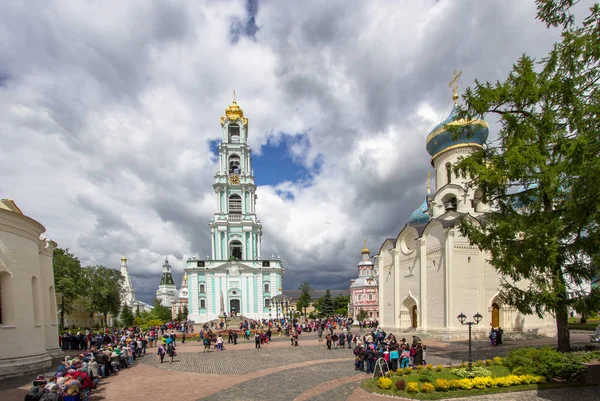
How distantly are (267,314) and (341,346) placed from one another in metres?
38.5

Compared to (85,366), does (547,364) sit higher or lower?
higher

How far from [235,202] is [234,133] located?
1257 centimetres

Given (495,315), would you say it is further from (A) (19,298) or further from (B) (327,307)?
(B) (327,307)

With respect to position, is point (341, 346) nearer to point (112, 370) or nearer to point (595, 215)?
point (112, 370)

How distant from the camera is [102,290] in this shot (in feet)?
155

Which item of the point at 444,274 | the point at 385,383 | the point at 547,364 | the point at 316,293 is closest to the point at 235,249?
the point at 444,274

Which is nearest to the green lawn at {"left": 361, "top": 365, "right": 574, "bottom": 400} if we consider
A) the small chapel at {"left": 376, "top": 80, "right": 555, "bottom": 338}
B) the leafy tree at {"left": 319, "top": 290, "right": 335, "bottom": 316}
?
the small chapel at {"left": 376, "top": 80, "right": 555, "bottom": 338}

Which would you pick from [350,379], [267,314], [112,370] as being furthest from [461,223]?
[267,314]

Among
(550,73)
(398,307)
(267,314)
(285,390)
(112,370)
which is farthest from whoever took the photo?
(267,314)

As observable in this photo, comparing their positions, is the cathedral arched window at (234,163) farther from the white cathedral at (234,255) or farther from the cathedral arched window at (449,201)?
the cathedral arched window at (449,201)

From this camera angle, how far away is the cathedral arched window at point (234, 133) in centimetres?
6659

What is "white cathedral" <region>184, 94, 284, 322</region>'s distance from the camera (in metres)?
58.2

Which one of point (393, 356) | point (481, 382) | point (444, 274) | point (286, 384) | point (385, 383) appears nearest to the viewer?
point (481, 382)

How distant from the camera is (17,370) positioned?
1457 centimetres
